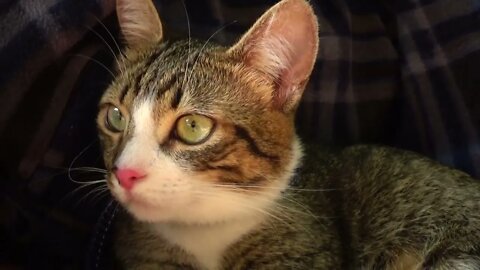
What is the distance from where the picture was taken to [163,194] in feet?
3.60

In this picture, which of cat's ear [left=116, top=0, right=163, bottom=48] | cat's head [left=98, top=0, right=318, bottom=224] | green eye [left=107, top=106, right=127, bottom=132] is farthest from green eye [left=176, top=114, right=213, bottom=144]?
cat's ear [left=116, top=0, right=163, bottom=48]

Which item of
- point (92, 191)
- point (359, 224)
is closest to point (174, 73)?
point (92, 191)

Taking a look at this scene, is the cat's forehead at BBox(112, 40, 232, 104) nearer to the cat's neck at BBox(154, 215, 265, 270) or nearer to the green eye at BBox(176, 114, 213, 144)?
the green eye at BBox(176, 114, 213, 144)

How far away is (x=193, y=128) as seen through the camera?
1144mm

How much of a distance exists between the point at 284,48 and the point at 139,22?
0.89ft

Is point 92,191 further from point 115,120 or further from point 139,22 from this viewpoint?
point 139,22

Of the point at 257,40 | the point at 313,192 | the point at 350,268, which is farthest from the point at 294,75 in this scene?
the point at 350,268

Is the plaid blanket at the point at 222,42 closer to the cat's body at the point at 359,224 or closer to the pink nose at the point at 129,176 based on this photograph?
the cat's body at the point at 359,224

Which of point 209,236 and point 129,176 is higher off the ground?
point 129,176

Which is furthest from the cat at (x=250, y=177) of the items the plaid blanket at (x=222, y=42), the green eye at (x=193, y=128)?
the plaid blanket at (x=222, y=42)

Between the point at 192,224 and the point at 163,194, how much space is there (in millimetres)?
139

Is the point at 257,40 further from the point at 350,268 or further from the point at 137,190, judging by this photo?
the point at 350,268

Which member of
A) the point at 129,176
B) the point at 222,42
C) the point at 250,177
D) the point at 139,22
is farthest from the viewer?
the point at 222,42

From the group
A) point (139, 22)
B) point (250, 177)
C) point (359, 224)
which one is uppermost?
point (139, 22)
